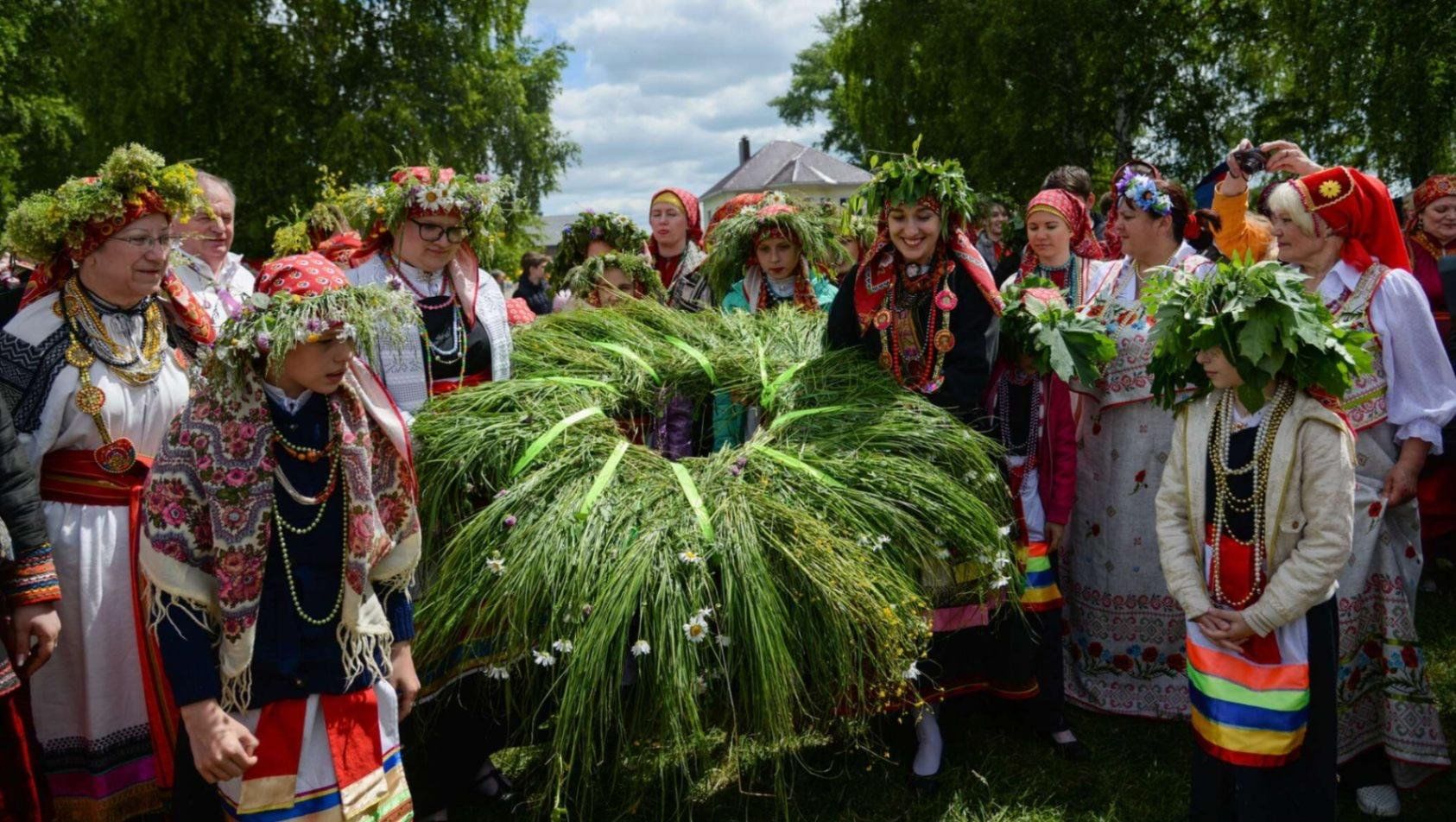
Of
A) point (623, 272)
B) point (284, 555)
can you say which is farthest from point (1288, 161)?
point (284, 555)

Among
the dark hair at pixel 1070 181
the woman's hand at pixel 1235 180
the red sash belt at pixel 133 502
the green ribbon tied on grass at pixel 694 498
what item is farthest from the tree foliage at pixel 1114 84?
the red sash belt at pixel 133 502

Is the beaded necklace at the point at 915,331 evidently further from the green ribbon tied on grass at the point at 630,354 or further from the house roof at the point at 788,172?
the house roof at the point at 788,172

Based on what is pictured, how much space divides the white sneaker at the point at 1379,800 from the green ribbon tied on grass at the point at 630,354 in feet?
9.00

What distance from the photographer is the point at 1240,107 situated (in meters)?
15.0

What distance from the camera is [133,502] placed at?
297 centimetres

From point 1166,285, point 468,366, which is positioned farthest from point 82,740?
point 1166,285

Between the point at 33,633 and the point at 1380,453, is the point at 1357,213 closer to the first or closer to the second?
the point at 1380,453

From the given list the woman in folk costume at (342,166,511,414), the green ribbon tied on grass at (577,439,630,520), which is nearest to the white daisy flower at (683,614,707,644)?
the green ribbon tied on grass at (577,439,630,520)

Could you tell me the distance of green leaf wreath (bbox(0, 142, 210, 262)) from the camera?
2885 millimetres

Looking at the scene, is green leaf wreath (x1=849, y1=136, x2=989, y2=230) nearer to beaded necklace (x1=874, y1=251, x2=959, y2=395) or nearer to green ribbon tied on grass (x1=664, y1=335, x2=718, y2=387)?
beaded necklace (x1=874, y1=251, x2=959, y2=395)

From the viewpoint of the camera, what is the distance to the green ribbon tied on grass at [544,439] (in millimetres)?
3107

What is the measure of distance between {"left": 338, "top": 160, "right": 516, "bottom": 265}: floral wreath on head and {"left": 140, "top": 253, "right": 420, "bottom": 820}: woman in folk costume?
1.19 meters

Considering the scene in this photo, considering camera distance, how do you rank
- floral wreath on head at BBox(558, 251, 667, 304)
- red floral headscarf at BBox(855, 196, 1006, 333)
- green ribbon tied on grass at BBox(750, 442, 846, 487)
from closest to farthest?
green ribbon tied on grass at BBox(750, 442, 846, 487)
red floral headscarf at BBox(855, 196, 1006, 333)
floral wreath on head at BBox(558, 251, 667, 304)

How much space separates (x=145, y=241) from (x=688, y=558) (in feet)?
6.05
